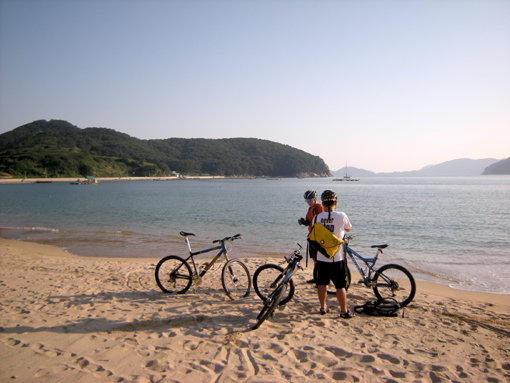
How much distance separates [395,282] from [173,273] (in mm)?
4555

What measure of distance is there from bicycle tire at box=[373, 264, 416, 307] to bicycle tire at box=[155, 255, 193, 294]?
12.7ft

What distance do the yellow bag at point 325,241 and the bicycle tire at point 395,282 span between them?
1806mm

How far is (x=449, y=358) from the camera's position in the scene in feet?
13.3

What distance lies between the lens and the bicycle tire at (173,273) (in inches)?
254

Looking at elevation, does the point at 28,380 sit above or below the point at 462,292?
above

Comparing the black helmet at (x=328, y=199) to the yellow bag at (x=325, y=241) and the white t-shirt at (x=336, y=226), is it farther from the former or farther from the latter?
the yellow bag at (x=325, y=241)

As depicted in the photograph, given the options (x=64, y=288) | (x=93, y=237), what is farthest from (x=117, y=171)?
(x=64, y=288)

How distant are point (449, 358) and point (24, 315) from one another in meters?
6.78

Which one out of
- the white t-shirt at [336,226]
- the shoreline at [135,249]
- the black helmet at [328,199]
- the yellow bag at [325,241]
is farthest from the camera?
the shoreline at [135,249]

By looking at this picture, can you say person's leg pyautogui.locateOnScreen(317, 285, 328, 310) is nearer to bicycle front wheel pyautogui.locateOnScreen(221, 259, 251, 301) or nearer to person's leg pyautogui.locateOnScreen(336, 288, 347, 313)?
person's leg pyautogui.locateOnScreen(336, 288, 347, 313)

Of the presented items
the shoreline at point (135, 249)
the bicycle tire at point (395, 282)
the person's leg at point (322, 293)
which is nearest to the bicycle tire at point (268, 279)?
the person's leg at point (322, 293)

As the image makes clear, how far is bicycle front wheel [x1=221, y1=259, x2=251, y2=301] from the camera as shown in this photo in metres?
6.15

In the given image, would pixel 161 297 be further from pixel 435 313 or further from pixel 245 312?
pixel 435 313

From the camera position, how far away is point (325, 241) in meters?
4.82
